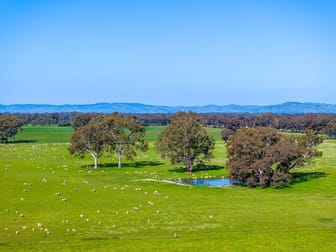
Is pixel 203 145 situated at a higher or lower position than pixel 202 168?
higher

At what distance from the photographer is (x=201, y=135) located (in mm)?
94438

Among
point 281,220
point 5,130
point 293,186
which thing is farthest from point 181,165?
point 5,130

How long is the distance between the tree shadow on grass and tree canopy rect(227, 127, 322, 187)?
9.42 ft

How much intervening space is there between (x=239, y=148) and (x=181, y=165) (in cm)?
2891

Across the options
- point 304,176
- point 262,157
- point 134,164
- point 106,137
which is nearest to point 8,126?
point 134,164

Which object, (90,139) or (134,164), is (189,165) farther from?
(90,139)

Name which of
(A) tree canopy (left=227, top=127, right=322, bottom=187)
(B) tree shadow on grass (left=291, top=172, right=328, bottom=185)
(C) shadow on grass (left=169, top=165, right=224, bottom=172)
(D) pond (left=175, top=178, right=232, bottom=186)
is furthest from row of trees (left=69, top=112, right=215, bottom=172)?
(B) tree shadow on grass (left=291, top=172, right=328, bottom=185)

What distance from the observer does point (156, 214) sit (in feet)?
165

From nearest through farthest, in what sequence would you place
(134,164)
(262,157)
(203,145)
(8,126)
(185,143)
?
(262,157) < (185,143) < (203,145) < (134,164) < (8,126)

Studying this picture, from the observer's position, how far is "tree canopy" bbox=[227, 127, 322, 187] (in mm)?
72750

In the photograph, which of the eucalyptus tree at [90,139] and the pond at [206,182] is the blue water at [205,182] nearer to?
the pond at [206,182]

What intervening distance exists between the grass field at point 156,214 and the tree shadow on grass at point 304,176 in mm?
174

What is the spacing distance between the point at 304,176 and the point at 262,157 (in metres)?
11.6

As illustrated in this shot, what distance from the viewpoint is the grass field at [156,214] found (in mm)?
38406
